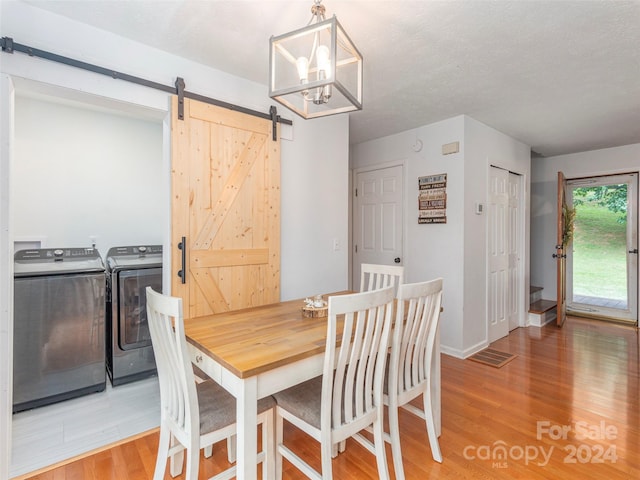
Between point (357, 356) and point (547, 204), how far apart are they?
5.21 m

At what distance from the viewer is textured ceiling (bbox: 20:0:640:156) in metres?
1.71

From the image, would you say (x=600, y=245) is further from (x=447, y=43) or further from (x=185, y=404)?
(x=185, y=404)

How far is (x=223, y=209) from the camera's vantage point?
7.79 ft

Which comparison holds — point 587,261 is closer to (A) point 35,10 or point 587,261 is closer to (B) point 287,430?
(B) point 287,430

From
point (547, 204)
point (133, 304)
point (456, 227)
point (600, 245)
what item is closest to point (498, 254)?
point (456, 227)

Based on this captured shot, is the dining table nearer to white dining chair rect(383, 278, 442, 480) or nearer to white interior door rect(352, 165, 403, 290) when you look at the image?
white dining chair rect(383, 278, 442, 480)

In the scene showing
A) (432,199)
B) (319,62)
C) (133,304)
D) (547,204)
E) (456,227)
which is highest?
(319,62)

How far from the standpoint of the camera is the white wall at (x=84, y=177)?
2.81m

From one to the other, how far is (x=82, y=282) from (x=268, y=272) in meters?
1.44

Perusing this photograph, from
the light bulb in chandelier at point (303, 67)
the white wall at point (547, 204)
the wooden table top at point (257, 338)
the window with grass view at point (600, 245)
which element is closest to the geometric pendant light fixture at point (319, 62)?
the light bulb in chandelier at point (303, 67)

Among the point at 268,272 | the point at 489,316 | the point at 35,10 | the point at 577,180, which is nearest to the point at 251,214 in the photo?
the point at 268,272

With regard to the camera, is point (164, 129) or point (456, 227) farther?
point (456, 227)

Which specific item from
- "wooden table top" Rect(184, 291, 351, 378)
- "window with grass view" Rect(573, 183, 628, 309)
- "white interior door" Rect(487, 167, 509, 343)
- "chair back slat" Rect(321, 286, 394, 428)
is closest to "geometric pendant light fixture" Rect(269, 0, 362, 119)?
"chair back slat" Rect(321, 286, 394, 428)

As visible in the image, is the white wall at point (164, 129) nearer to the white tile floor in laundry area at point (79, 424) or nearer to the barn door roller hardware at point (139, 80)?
the barn door roller hardware at point (139, 80)
